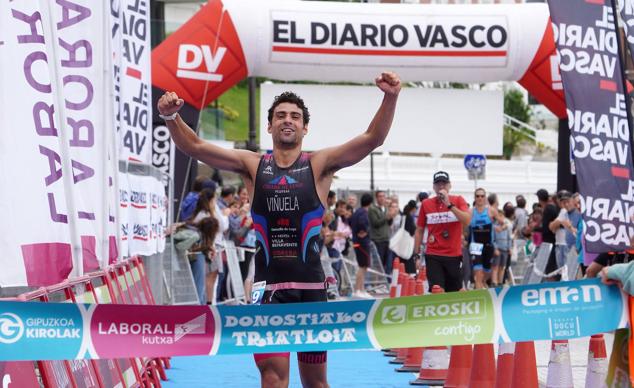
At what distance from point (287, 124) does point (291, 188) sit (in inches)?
15.6

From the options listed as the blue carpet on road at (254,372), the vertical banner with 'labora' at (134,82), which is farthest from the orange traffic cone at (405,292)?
the vertical banner with 'labora' at (134,82)

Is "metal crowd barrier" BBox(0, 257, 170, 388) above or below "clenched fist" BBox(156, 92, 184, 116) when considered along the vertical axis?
below

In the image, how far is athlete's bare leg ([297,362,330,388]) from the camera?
269 inches

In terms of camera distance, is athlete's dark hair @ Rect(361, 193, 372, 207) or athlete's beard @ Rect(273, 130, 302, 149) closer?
athlete's beard @ Rect(273, 130, 302, 149)

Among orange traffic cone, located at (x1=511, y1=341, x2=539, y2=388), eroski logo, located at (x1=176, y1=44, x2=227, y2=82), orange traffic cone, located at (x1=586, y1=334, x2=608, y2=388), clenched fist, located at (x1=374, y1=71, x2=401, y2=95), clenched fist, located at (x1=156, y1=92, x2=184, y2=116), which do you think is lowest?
orange traffic cone, located at (x1=511, y1=341, x2=539, y2=388)

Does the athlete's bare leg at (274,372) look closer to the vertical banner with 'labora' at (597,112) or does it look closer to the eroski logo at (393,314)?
the eroski logo at (393,314)

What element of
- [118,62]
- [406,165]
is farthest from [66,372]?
[406,165]

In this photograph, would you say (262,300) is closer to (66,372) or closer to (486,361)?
(66,372)

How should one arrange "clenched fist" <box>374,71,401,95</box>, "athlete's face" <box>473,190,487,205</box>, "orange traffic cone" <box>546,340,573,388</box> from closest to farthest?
"clenched fist" <box>374,71,401,95</box> → "orange traffic cone" <box>546,340,573,388</box> → "athlete's face" <box>473,190,487,205</box>

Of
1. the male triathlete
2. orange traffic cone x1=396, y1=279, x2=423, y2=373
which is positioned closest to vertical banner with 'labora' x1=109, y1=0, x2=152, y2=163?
orange traffic cone x1=396, y1=279, x2=423, y2=373

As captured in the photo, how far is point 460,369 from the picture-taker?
1066cm

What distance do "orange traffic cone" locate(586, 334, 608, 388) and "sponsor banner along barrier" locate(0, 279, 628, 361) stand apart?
0.89 meters

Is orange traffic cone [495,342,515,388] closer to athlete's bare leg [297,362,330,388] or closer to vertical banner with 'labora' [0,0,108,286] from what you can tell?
athlete's bare leg [297,362,330,388]

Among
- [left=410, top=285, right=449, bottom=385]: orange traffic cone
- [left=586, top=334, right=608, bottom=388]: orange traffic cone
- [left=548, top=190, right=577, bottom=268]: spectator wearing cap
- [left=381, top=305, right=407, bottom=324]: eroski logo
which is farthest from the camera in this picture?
[left=548, top=190, right=577, bottom=268]: spectator wearing cap
